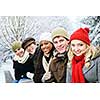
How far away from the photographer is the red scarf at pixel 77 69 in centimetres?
157

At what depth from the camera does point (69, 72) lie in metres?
1.58

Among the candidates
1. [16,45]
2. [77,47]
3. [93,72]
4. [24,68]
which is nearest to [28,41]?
[16,45]

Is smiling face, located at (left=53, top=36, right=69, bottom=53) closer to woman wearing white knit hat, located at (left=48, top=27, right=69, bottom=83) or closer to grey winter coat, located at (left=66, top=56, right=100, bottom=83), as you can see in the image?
woman wearing white knit hat, located at (left=48, top=27, right=69, bottom=83)

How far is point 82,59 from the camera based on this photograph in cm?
157

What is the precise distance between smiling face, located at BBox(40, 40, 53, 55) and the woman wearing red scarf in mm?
147

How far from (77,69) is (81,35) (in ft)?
0.80

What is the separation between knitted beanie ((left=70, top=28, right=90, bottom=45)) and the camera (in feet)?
5.13

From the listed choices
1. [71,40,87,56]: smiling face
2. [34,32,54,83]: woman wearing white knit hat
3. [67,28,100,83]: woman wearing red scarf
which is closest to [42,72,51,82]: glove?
[34,32,54,83]: woman wearing white knit hat

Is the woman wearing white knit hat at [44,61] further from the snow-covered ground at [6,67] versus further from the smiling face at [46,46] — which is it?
the snow-covered ground at [6,67]

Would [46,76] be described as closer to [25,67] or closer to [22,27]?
[25,67]

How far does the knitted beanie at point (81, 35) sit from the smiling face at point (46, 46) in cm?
16
